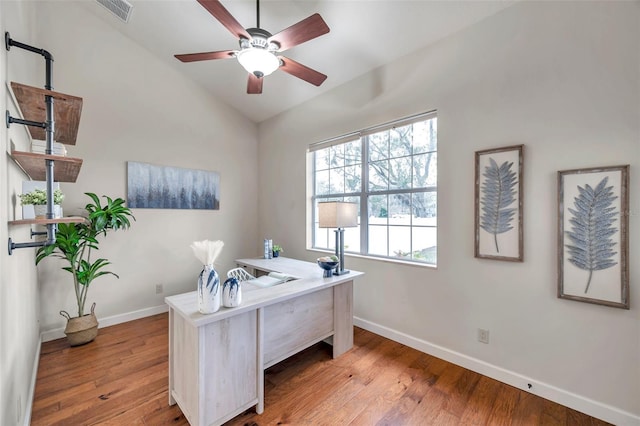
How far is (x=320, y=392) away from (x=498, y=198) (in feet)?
6.62

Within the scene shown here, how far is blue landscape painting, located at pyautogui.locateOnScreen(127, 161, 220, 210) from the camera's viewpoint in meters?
3.35

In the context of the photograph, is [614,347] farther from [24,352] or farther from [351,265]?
[24,352]

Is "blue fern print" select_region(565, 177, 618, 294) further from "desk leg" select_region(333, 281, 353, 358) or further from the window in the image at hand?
"desk leg" select_region(333, 281, 353, 358)

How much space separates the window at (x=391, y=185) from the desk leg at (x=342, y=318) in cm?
72

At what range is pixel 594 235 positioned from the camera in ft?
5.65

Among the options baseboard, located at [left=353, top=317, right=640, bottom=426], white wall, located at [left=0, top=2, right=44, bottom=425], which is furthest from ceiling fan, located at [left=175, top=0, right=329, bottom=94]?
baseboard, located at [left=353, top=317, right=640, bottom=426]

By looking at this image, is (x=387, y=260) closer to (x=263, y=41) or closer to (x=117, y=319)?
(x=263, y=41)

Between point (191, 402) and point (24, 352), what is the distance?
1187 mm

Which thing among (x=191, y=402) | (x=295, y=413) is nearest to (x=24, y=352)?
(x=191, y=402)

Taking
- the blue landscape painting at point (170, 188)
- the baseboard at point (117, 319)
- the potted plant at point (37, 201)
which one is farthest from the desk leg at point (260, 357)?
the blue landscape painting at point (170, 188)

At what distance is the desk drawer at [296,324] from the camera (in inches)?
77.1

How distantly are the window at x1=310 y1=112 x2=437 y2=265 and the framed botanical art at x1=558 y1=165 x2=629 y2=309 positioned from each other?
923mm

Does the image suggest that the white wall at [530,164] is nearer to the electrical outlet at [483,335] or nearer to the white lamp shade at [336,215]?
the electrical outlet at [483,335]

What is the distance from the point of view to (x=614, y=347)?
1.69 metres
